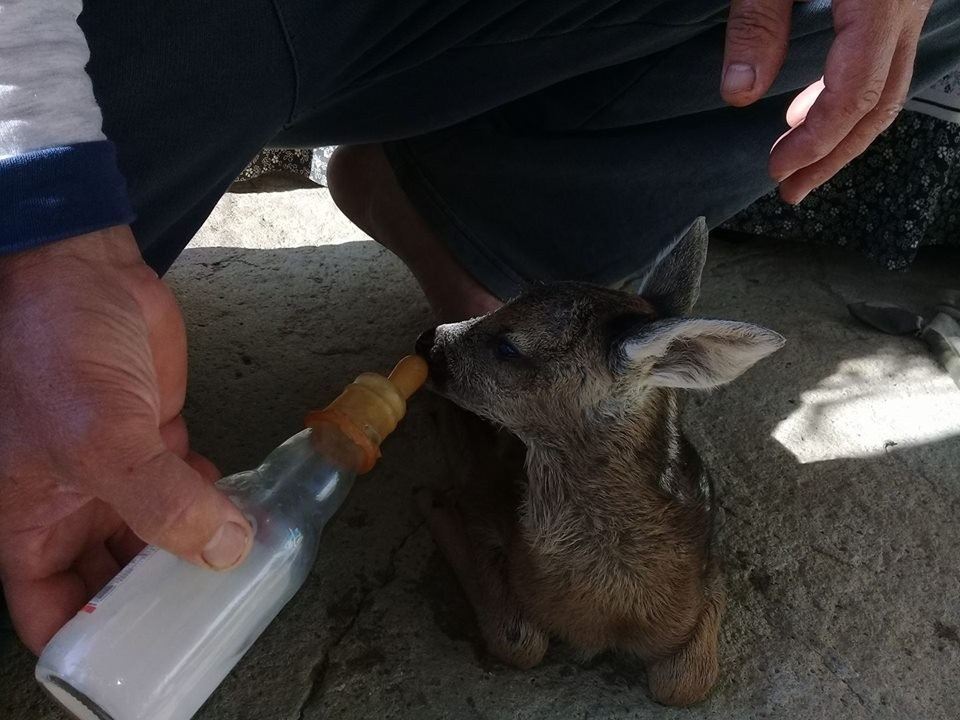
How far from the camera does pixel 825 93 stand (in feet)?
6.60

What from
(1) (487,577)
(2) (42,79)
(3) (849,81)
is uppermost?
(2) (42,79)

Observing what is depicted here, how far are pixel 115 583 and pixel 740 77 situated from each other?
1.60m

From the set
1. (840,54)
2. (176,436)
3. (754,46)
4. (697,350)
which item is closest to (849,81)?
(840,54)

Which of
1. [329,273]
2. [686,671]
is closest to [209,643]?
[686,671]

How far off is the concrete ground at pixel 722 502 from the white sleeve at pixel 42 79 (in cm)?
132

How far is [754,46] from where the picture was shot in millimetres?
1947

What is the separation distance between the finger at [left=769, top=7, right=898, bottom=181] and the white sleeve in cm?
149

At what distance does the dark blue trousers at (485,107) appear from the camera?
184 cm

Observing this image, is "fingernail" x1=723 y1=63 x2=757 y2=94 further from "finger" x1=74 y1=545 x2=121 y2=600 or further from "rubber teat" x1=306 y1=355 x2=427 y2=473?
"finger" x1=74 y1=545 x2=121 y2=600

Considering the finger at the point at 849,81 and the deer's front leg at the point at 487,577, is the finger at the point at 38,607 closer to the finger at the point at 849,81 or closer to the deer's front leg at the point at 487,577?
the deer's front leg at the point at 487,577

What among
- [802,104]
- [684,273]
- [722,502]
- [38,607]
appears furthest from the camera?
[722,502]

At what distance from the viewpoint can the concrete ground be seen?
2.21 metres

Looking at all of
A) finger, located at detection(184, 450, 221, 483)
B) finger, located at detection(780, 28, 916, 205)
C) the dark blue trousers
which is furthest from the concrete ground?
finger, located at detection(780, 28, 916, 205)

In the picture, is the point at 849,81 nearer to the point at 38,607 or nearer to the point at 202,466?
the point at 202,466
